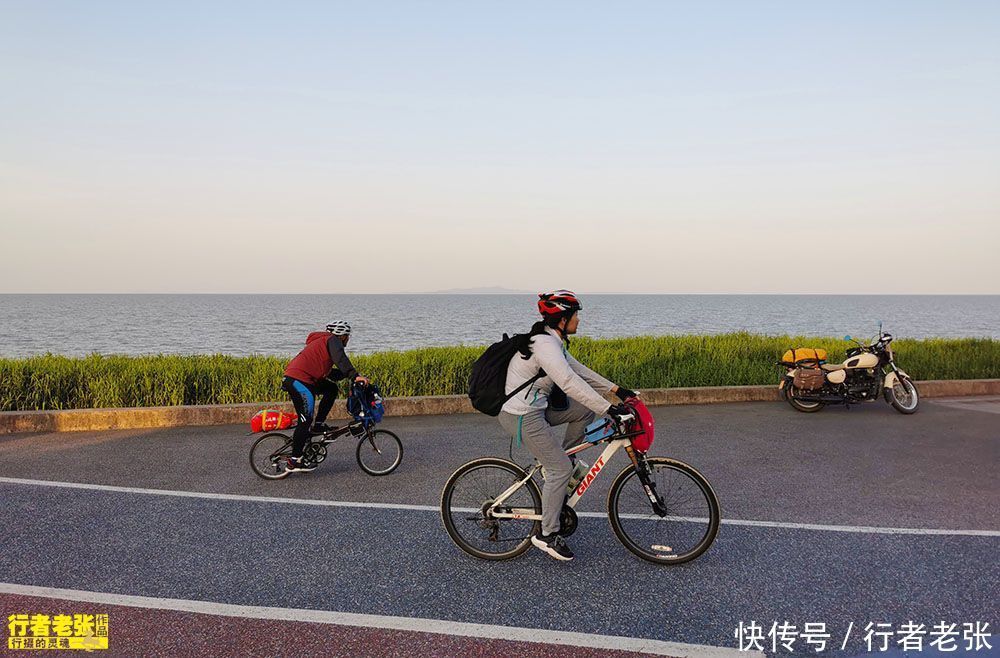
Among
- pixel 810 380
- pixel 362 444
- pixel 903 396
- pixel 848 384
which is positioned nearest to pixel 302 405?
pixel 362 444

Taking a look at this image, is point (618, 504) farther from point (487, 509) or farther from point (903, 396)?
point (903, 396)

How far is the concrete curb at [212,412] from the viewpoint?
1037 cm

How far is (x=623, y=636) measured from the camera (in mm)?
3973

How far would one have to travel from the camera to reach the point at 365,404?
8.01m

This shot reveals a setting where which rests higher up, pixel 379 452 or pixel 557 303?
pixel 557 303

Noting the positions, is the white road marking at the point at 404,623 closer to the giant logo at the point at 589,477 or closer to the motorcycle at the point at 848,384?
the giant logo at the point at 589,477

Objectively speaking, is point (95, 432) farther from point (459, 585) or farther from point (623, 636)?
point (623, 636)

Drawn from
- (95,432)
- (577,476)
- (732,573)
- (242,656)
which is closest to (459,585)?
(577,476)

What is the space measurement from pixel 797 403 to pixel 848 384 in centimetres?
87

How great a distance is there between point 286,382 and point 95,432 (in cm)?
419

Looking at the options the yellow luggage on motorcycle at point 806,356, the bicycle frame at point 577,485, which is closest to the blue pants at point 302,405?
the bicycle frame at point 577,485

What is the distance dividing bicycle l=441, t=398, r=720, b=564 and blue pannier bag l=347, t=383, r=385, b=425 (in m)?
2.87

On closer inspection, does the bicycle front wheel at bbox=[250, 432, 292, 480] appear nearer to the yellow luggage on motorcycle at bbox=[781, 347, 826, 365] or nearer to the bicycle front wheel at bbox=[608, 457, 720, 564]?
the bicycle front wheel at bbox=[608, 457, 720, 564]

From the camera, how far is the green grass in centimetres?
1208
